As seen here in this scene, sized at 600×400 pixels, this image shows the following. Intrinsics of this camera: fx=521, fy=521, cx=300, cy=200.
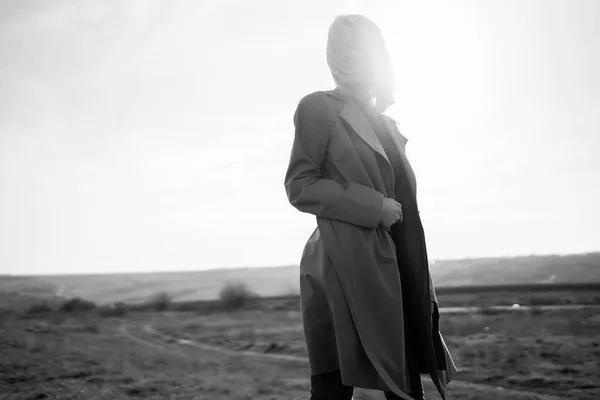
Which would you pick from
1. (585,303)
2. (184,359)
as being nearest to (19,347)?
(184,359)

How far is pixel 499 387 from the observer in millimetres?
4781

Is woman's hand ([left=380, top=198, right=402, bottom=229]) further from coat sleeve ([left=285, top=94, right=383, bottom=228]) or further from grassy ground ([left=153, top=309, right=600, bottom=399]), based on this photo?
grassy ground ([left=153, top=309, right=600, bottom=399])

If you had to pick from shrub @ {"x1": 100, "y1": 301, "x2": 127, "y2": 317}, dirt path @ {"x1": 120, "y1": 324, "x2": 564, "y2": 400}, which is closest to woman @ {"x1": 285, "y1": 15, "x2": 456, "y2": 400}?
dirt path @ {"x1": 120, "y1": 324, "x2": 564, "y2": 400}

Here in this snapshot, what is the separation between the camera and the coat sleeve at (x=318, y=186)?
2.27 m

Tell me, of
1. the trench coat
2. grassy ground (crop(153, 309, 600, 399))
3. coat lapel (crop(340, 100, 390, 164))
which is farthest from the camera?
grassy ground (crop(153, 309, 600, 399))

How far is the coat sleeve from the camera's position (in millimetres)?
2271

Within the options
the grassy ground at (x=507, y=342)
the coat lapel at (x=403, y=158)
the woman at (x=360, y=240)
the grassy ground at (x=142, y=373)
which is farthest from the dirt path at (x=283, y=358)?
the coat lapel at (x=403, y=158)

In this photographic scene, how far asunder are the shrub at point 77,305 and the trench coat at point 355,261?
55.8 feet

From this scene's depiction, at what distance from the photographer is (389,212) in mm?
2291

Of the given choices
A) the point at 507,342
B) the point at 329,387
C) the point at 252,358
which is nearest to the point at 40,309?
the point at 252,358

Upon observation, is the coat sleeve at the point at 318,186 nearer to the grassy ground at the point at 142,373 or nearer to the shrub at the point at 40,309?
the grassy ground at the point at 142,373

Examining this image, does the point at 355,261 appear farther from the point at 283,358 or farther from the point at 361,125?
the point at 283,358

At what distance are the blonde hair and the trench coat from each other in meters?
0.10

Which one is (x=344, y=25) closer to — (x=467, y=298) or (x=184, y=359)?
(x=184, y=359)
